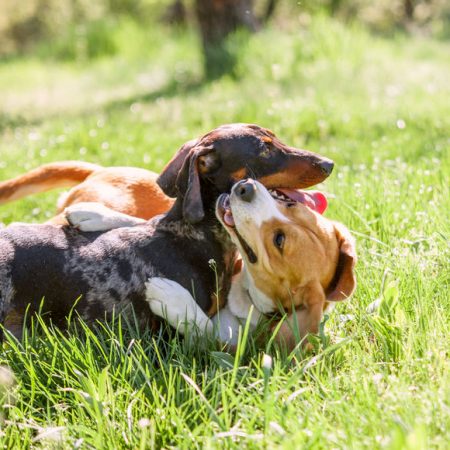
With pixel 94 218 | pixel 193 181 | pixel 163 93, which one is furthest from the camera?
pixel 163 93

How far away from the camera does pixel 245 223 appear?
3512mm

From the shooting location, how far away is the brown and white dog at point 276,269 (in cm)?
346

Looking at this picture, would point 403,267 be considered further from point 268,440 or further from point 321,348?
point 268,440

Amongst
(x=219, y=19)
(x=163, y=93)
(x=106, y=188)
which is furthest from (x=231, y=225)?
(x=219, y=19)

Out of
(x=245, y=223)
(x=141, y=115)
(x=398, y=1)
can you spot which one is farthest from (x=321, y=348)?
(x=398, y=1)

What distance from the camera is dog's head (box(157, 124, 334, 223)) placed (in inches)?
150

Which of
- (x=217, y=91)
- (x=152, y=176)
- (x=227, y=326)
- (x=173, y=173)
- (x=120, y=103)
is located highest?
(x=173, y=173)

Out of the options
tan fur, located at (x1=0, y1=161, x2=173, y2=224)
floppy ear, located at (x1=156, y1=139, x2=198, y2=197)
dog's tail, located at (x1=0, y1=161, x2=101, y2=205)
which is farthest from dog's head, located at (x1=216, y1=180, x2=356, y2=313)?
dog's tail, located at (x1=0, y1=161, x2=101, y2=205)

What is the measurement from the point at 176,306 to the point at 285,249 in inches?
23.2

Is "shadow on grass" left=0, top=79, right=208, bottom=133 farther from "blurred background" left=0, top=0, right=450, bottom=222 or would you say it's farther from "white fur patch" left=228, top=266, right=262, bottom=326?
"white fur patch" left=228, top=266, right=262, bottom=326

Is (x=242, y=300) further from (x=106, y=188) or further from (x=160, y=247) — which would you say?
(x=106, y=188)

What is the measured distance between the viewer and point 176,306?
139 inches

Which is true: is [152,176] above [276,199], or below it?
below

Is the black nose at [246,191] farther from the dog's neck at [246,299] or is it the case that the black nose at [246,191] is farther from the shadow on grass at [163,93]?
the shadow on grass at [163,93]
